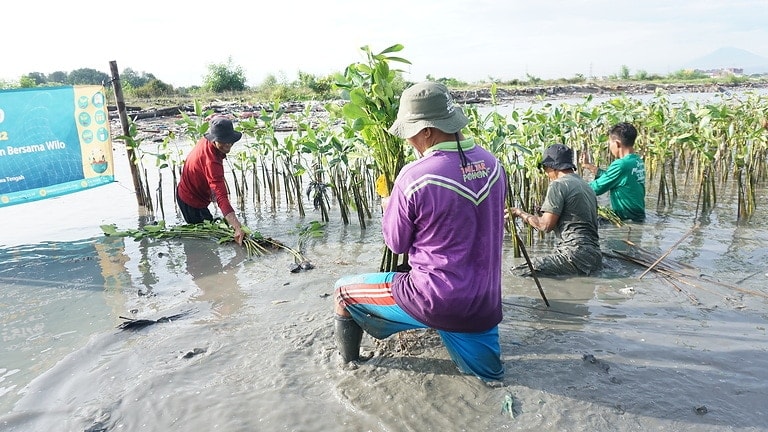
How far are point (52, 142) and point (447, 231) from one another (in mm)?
5488

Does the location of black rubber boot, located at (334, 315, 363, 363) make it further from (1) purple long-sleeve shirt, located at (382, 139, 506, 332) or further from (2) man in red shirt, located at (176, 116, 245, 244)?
(2) man in red shirt, located at (176, 116, 245, 244)

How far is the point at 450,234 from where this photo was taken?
8.39ft

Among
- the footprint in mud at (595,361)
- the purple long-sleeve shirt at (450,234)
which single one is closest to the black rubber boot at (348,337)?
the purple long-sleeve shirt at (450,234)

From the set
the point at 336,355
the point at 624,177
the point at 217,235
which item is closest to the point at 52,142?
the point at 217,235

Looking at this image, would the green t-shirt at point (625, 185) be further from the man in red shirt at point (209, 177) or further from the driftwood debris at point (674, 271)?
the man in red shirt at point (209, 177)

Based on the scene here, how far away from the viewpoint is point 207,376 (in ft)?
9.90

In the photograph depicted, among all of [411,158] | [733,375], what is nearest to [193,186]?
[411,158]

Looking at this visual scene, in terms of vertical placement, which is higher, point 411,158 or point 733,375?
point 411,158

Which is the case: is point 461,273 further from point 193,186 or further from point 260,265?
point 193,186

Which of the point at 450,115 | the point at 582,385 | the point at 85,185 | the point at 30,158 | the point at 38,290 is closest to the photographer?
the point at 450,115

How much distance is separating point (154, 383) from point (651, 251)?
4.54 meters

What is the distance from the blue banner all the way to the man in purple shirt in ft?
16.5

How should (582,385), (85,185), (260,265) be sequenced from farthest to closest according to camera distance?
(85,185), (260,265), (582,385)

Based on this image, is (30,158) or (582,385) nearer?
(582,385)
